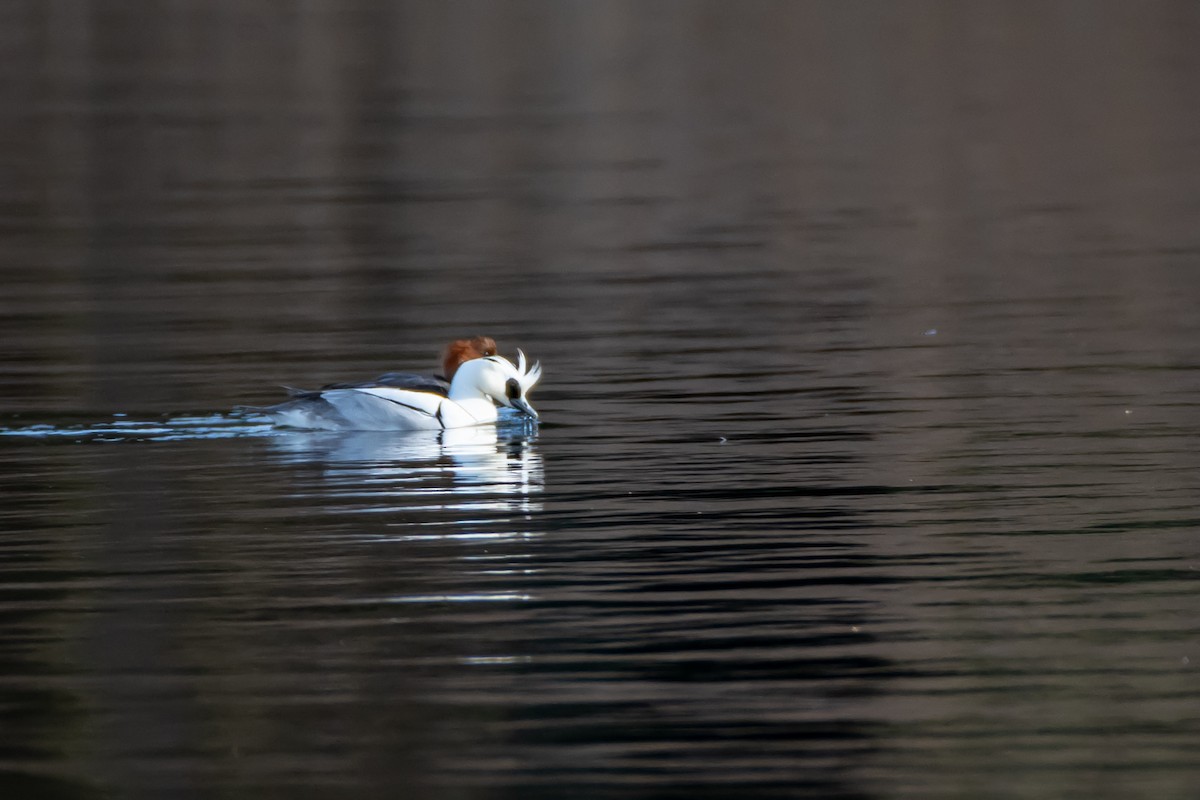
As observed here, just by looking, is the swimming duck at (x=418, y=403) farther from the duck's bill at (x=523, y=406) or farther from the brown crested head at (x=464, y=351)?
the brown crested head at (x=464, y=351)

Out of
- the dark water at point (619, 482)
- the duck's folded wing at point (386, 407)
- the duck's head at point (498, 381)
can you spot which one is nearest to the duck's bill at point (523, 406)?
the duck's head at point (498, 381)

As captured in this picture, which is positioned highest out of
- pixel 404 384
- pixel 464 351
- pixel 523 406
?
pixel 464 351

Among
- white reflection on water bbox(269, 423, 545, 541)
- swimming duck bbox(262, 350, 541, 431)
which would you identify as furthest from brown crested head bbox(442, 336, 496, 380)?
white reflection on water bbox(269, 423, 545, 541)

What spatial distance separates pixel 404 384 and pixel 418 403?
16 cm

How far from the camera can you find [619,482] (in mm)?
11875

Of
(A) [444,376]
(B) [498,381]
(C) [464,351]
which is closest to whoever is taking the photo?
(B) [498,381]

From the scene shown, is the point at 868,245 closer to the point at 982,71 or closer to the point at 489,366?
the point at 489,366

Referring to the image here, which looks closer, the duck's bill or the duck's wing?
the duck's wing

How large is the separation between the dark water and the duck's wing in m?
0.34

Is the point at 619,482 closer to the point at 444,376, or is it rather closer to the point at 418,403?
the point at 418,403

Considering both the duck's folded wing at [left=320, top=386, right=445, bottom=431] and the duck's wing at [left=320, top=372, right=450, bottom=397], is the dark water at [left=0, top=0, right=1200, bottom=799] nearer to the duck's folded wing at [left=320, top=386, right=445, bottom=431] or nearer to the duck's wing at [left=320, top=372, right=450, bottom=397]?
the duck's folded wing at [left=320, top=386, right=445, bottom=431]

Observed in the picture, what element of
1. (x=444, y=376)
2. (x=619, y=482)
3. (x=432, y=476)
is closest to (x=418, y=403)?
(x=444, y=376)

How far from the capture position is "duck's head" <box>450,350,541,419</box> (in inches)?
551

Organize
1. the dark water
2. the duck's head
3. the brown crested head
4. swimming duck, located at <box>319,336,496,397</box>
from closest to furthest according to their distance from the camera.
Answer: the dark water → swimming duck, located at <box>319,336,496,397</box> → the duck's head → the brown crested head
